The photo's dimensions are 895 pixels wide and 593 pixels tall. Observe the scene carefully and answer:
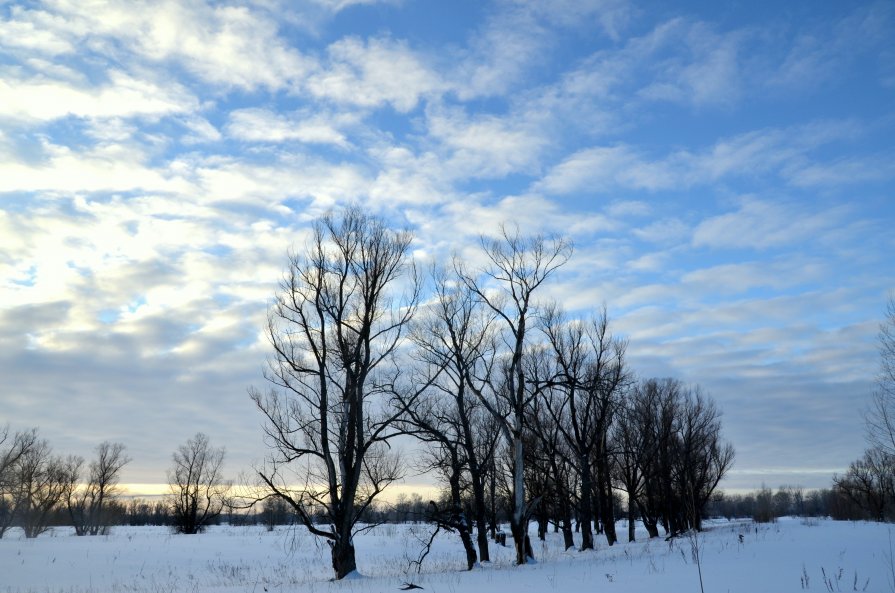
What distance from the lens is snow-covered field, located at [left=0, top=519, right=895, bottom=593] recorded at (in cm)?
1327

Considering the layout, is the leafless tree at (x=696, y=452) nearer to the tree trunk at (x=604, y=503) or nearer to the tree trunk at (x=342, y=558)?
the tree trunk at (x=604, y=503)

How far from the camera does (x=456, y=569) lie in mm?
22656

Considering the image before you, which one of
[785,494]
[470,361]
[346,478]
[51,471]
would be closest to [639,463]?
[470,361]

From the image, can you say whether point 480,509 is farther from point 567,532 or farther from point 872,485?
point 872,485

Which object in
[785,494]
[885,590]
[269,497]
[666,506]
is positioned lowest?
[785,494]

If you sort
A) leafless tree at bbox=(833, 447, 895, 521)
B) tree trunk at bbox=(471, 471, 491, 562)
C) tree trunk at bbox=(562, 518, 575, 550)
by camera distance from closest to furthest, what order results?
tree trunk at bbox=(471, 471, 491, 562) → tree trunk at bbox=(562, 518, 575, 550) → leafless tree at bbox=(833, 447, 895, 521)

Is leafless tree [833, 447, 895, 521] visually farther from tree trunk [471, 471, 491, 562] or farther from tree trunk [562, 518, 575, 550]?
tree trunk [471, 471, 491, 562]

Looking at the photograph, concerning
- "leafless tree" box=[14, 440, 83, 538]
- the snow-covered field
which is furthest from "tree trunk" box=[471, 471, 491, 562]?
"leafless tree" box=[14, 440, 83, 538]

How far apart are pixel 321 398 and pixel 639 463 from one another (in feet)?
89.3

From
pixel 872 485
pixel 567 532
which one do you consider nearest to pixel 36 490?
pixel 567 532

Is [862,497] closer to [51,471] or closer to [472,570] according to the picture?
[472,570]

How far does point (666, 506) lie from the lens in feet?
163

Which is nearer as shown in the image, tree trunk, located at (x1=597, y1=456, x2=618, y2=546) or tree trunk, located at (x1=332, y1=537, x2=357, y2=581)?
tree trunk, located at (x1=332, y1=537, x2=357, y2=581)

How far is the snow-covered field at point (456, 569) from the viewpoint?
13.3 m
